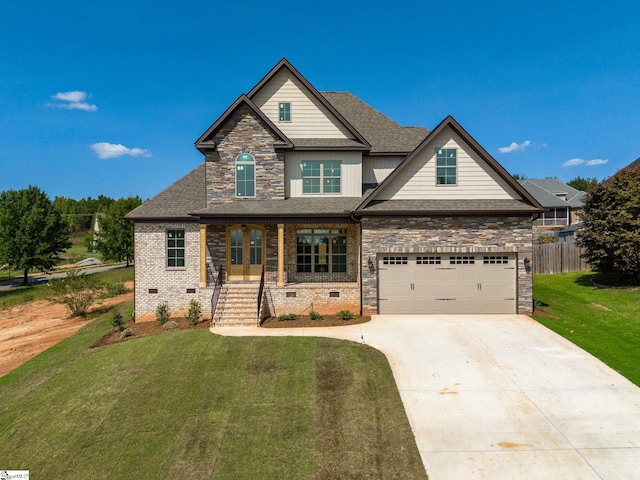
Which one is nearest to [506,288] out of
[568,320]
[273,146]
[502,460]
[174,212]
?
[568,320]

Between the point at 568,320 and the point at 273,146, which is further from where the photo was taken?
the point at 273,146

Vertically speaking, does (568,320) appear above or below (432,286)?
below

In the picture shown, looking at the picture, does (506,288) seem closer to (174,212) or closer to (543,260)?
(543,260)

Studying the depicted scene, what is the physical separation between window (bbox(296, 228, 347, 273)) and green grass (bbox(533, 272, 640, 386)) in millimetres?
8524

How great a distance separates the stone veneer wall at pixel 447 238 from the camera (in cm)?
1363

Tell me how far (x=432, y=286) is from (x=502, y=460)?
8535mm

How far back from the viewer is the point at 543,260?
924 inches

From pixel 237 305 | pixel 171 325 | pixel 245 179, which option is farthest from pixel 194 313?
pixel 245 179

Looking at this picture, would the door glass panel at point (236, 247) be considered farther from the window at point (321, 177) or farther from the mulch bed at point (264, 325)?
the window at point (321, 177)

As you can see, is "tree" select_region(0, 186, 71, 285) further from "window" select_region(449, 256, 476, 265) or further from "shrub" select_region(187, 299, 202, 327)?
"window" select_region(449, 256, 476, 265)

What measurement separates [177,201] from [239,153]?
386 centimetres

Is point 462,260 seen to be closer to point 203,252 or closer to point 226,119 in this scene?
point 203,252

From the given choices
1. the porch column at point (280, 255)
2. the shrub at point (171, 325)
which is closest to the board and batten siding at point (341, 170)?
the porch column at point (280, 255)

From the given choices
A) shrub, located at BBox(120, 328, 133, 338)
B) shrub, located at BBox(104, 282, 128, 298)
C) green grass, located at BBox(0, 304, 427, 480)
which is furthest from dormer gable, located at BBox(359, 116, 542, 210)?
shrub, located at BBox(104, 282, 128, 298)
